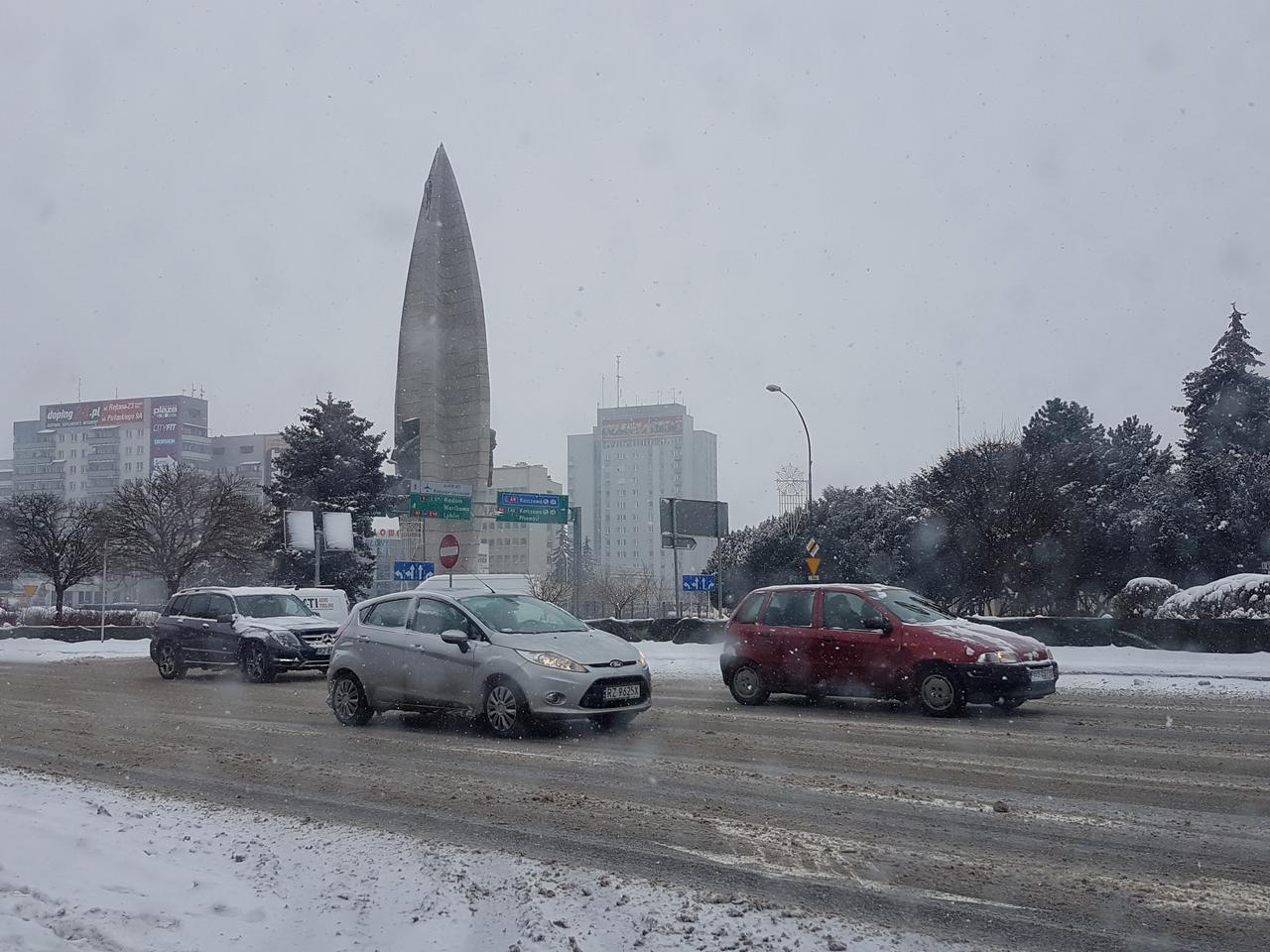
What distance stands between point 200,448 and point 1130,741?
177998 millimetres

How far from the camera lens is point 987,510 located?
4844 cm

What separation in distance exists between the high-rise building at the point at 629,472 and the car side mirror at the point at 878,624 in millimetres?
162683

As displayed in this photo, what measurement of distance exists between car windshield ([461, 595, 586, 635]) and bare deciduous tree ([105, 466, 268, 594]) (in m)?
48.5

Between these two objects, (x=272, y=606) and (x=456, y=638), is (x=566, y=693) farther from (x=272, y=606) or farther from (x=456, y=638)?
(x=272, y=606)

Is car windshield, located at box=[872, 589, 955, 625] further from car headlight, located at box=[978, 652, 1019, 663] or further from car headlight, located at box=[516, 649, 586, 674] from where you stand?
car headlight, located at box=[516, 649, 586, 674]

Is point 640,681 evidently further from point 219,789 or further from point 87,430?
point 87,430

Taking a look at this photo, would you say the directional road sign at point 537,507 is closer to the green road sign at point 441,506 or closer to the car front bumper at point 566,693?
the green road sign at point 441,506

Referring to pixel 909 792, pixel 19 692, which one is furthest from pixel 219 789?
pixel 19 692

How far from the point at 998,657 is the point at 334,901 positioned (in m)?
9.03

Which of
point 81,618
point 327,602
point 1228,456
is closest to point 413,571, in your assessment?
point 327,602

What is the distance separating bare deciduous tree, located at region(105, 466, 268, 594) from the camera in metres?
56.8

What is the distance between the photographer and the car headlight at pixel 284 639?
20.9m

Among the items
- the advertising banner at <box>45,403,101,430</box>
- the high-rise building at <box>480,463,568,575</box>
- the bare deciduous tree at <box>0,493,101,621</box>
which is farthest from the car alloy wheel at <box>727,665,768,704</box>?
the advertising banner at <box>45,403,101,430</box>

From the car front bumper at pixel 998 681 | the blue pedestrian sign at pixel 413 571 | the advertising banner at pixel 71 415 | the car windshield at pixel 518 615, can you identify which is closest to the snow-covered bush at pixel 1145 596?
the car front bumper at pixel 998 681
